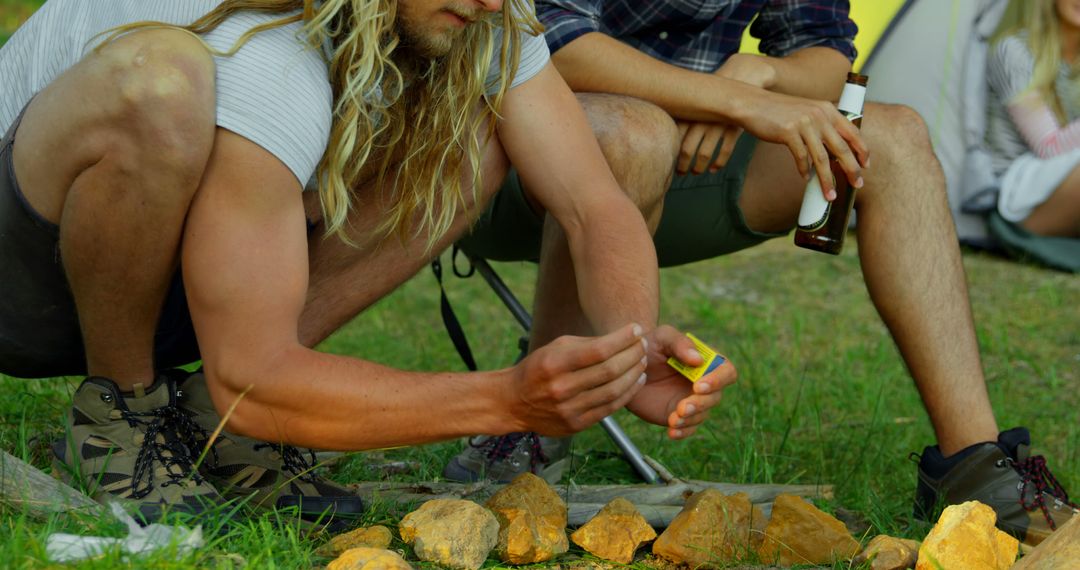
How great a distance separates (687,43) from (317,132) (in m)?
1.37

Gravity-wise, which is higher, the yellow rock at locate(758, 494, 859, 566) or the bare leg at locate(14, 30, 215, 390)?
the bare leg at locate(14, 30, 215, 390)

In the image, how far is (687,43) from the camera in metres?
3.11

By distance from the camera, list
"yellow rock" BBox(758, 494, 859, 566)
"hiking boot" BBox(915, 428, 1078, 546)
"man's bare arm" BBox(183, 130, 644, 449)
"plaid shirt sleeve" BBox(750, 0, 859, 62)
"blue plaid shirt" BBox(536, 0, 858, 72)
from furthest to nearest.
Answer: "plaid shirt sleeve" BBox(750, 0, 859, 62), "blue plaid shirt" BBox(536, 0, 858, 72), "hiking boot" BBox(915, 428, 1078, 546), "yellow rock" BBox(758, 494, 859, 566), "man's bare arm" BBox(183, 130, 644, 449)

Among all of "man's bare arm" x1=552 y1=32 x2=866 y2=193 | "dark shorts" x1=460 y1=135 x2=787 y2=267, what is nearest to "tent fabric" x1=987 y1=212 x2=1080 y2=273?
"dark shorts" x1=460 y1=135 x2=787 y2=267

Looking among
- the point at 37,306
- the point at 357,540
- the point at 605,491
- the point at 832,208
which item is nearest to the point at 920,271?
the point at 832,208

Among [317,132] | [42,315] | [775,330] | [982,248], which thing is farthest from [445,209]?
[982,248]

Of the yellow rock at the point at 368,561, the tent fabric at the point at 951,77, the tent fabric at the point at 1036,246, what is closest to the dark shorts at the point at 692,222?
the yellow rock at the point at 368,561

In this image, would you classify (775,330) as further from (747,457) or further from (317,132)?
(317,132)

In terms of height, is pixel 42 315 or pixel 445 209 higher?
pixel 445 209

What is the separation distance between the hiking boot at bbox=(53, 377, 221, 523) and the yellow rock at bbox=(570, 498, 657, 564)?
626 millimetres

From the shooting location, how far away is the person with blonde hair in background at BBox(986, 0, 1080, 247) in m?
5.50

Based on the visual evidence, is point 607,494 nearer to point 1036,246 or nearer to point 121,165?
point 121,165

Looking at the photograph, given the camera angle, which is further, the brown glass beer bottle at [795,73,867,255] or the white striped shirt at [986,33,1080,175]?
the white striped shirt at [986,33,1080,175]

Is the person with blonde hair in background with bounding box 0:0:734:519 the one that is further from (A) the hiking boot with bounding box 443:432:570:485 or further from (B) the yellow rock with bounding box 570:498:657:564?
(A) the hiking boot with bounding box 443:432:570:485
